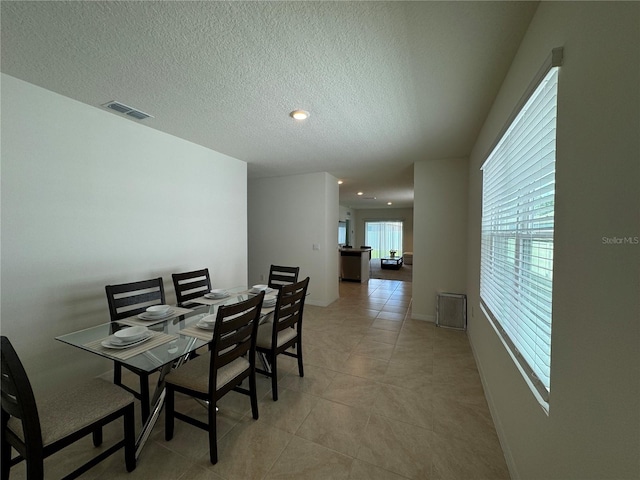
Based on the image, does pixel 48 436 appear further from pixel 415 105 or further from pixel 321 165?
pixel 321 165

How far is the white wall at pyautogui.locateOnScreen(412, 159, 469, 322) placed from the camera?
391 centimetres

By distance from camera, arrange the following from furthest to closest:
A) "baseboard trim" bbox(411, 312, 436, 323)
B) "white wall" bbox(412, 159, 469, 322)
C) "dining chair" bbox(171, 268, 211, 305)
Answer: "baseboard trim" bbox(411, 312, 436, 323) → "white wall" bbox(412, 159, 469, 322) → "dining chair" bbox(171, 268, 211, 305)

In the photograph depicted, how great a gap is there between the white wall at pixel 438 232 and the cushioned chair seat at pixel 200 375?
126 inches

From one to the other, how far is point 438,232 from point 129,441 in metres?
4.11

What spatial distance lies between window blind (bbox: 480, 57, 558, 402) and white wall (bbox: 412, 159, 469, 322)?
74.4 inches

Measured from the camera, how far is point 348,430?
6.02 ft

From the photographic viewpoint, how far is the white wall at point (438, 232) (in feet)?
12.8

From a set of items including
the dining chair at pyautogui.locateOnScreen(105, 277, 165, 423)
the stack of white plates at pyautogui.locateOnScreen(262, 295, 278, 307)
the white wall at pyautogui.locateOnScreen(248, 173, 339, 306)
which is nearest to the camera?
the dining chair at pyautogui.locateOnScreen(105, 277, 165, 423)

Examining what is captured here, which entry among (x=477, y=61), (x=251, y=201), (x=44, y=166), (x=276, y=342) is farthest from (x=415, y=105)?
(x=251, y=201)

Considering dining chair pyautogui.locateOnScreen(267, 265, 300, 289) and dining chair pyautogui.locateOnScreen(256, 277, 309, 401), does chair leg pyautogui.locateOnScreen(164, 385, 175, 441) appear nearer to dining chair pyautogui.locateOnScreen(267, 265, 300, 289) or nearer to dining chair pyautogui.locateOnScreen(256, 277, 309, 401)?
dining chair pyautogui.locateOnScreen(256, 277, 309, 401)

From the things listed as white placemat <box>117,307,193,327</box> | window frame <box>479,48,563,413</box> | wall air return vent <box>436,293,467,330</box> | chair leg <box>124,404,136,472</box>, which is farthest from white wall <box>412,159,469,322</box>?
chair leg <box>124,404,136,472</box>

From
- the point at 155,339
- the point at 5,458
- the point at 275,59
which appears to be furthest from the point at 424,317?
the point at 5,458

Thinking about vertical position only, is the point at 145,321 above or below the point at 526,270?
below

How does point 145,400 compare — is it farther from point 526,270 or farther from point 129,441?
point 526,270
